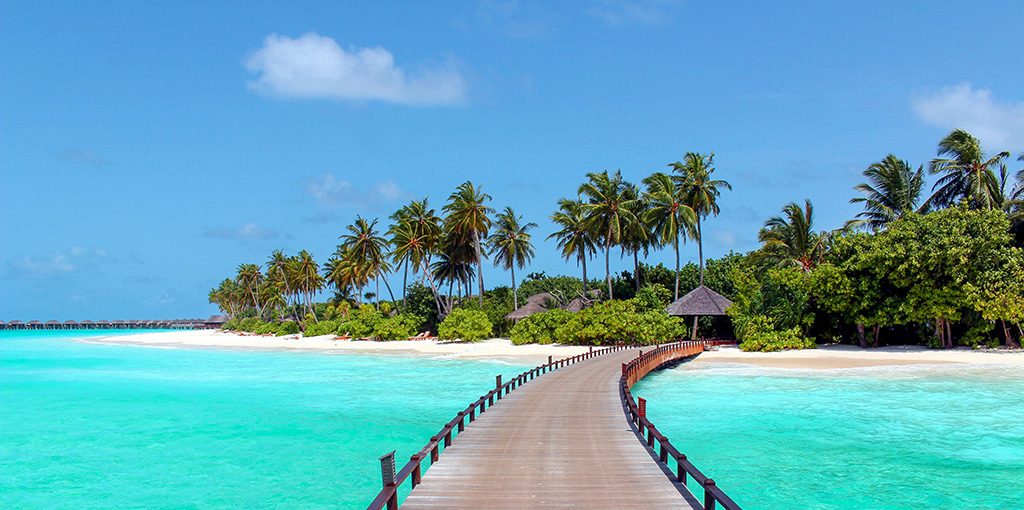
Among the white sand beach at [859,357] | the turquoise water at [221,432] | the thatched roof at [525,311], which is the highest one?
the thatched roof at [525,311]

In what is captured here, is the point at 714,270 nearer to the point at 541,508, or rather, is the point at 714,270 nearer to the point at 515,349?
the point at 515,349

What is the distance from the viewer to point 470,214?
187 ft

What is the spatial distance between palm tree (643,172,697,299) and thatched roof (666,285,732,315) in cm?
321

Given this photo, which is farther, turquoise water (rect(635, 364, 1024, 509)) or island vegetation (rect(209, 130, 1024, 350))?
island vegetation (rect(209, 130, 1024, 350))

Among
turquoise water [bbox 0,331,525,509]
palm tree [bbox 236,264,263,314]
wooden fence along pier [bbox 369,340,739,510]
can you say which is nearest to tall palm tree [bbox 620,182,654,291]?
turquoise water [bbox 0,331,525,509]

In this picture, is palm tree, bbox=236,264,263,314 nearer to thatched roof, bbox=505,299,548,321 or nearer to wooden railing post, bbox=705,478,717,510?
thatched roof, bbox=505,299,548,321

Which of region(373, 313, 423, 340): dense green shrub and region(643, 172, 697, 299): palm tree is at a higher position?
region(643, 172, 697, 299): palm tree

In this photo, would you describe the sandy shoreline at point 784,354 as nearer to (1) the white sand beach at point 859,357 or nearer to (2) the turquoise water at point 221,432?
→ (1) the white sand beach at point 859,357

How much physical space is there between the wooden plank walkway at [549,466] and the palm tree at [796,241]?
106ft

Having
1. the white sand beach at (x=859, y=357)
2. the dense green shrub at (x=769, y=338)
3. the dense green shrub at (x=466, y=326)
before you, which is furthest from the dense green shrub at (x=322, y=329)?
the dense green shrub at (x=769, y=338)

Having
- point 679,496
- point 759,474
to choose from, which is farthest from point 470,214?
point 679,496

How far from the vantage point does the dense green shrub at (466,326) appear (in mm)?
56125

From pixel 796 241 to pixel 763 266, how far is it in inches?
140

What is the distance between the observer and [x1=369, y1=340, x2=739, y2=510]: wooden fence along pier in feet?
32.1
